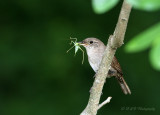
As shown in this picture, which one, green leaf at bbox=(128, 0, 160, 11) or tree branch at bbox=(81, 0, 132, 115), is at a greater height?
tree branch at bbox=(81, 0, 132, 115)

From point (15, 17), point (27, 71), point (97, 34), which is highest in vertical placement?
point (15, 17)

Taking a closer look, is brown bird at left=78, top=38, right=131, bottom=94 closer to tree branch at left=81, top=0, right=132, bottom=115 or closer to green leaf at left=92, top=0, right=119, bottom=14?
tree branch at left=81, top=0, right=132, bottom=115

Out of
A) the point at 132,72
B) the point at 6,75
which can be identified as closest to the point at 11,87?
the point at 6,75

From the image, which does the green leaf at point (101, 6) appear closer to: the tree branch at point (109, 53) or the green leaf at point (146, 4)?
the green leaf at point (146, 4)

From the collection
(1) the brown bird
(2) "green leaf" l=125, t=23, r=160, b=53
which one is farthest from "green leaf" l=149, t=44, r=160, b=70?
(1) the brown bird

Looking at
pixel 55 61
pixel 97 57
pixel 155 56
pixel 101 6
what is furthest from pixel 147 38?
pixel 55 61

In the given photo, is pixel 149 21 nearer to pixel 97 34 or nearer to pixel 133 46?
pixel 97 34
